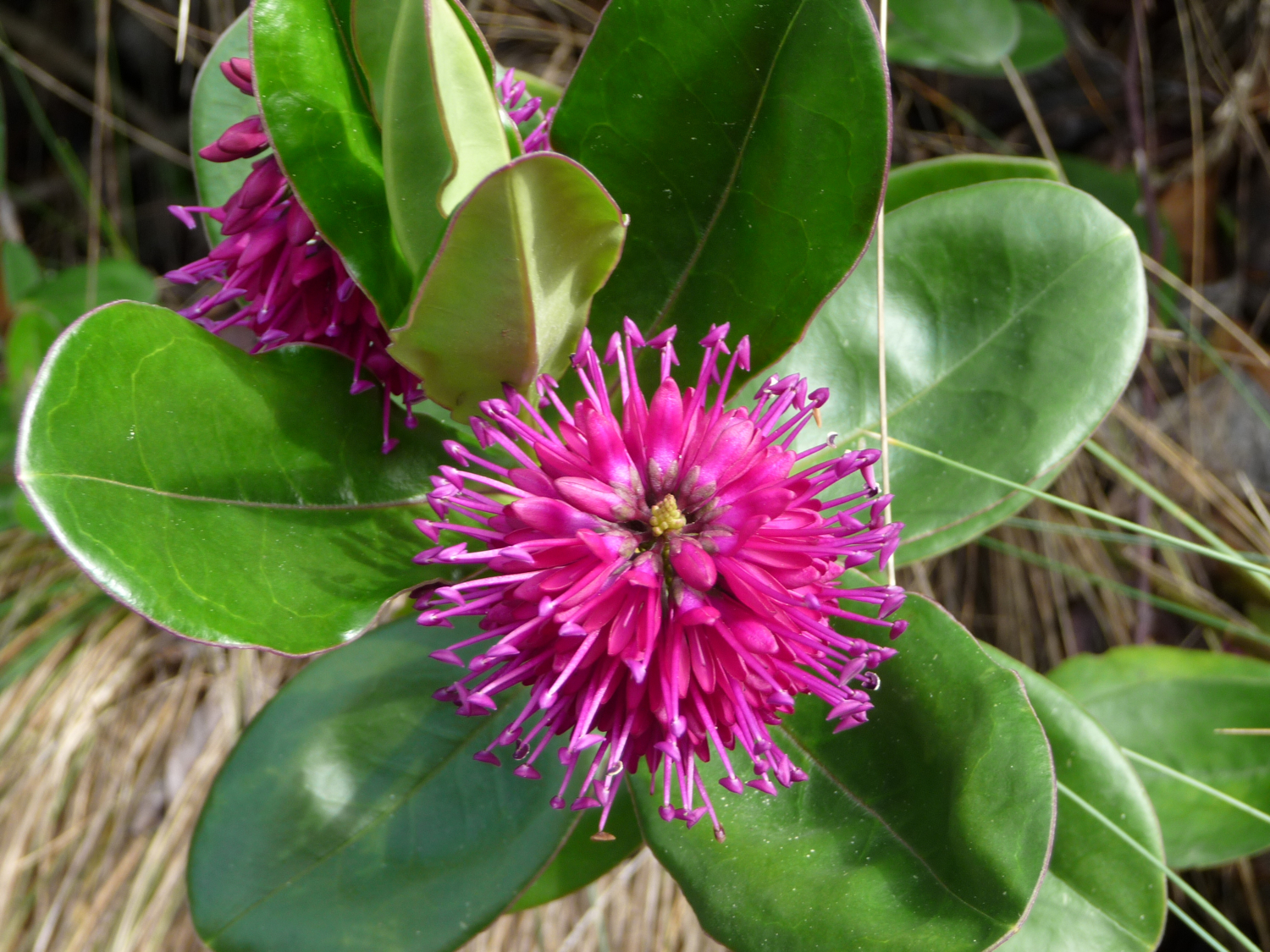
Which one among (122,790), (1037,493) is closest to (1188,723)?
(1037,493)

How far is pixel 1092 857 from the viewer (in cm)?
106

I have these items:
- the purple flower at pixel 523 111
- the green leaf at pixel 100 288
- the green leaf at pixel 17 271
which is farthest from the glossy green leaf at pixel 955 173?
the green leaf at pixel 17 271

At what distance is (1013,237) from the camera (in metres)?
1.10

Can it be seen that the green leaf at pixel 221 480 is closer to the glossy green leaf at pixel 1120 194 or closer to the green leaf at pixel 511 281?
the green leaf at pixel 511 281

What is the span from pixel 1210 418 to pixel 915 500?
1287 mm

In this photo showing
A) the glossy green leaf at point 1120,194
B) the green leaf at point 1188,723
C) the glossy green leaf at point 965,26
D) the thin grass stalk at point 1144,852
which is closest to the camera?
the thin grass stalk at point 1144,852

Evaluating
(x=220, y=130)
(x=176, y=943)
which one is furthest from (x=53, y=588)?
(x=220, y=130)

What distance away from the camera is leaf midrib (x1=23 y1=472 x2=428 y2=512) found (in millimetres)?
702

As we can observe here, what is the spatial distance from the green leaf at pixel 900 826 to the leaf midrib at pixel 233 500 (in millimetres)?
400

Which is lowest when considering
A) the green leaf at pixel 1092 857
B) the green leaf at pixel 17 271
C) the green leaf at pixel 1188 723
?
the green leaf at pixel 1188 723

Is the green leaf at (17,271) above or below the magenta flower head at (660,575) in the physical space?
below

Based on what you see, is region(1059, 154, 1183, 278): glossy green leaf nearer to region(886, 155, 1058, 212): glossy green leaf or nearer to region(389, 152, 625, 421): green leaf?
region(886, 155, 1058, 212): glossy green leaf

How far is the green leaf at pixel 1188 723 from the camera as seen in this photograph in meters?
1.42

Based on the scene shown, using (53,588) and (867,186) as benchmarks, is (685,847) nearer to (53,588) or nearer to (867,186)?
(867,186)
